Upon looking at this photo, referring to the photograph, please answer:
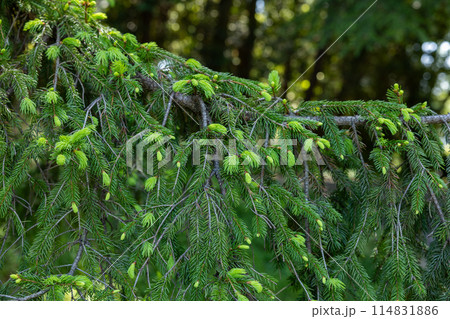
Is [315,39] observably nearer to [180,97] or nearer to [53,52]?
[180,97]

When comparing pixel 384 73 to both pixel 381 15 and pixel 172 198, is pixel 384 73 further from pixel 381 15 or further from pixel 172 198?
pixel 172 198

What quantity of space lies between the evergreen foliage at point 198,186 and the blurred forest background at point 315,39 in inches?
162

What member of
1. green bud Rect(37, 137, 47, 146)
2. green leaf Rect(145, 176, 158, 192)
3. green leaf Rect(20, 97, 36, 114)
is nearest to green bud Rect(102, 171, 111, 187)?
green leaf Rect(145, 176, 158, 192)

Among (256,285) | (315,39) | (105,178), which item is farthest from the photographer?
(315,39)

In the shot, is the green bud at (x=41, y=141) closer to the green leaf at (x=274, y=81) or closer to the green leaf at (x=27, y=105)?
the green leaf at (x=27, y=105)

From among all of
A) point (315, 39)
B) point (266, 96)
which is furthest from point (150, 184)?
point (315, 39)

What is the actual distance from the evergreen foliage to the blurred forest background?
4.11 metres

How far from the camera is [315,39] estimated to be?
690 cm

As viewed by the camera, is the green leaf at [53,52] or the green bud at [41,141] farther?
the green leaf at [53,52]

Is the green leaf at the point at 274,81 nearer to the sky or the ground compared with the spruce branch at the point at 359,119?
nearer to the sky

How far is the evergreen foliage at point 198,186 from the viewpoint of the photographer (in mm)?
1479

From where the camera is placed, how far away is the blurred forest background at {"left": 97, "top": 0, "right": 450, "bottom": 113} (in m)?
5.54

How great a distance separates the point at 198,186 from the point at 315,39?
6.15m

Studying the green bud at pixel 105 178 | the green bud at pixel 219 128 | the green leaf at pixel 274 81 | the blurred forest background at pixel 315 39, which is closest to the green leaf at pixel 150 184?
the green bud at pixel 105 178
